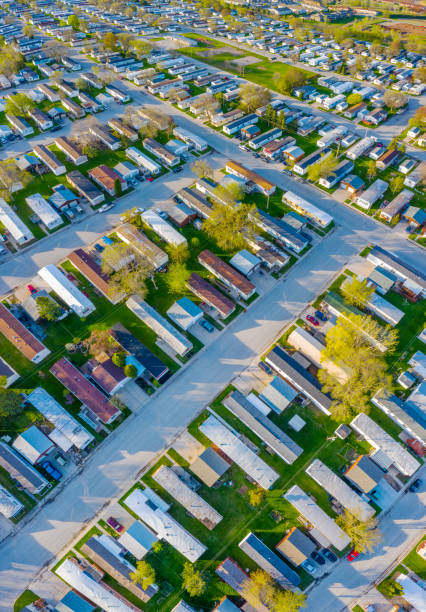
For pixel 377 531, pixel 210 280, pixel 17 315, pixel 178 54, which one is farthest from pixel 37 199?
pixel 178 54

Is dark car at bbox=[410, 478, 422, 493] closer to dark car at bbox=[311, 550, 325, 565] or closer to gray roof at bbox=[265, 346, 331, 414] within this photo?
gray roof at bbox=[265, 346, 331, 414]

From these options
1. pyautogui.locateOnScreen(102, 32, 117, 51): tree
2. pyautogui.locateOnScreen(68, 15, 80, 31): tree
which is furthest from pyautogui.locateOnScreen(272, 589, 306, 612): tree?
pyautogui.locateOnScreen(68, 15, 80, 31): tree

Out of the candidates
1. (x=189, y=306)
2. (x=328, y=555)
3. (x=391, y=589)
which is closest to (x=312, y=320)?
(x=189, y=306)

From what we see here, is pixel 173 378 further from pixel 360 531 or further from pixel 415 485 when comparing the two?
pixel 415 485

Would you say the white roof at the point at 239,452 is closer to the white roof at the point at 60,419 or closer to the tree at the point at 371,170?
the white roof at the point at 60,419

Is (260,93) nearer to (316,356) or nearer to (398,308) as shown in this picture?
(398,308)

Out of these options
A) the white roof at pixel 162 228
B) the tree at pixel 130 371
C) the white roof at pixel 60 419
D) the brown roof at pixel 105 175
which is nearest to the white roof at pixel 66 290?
the white roof at pixel 60 419
